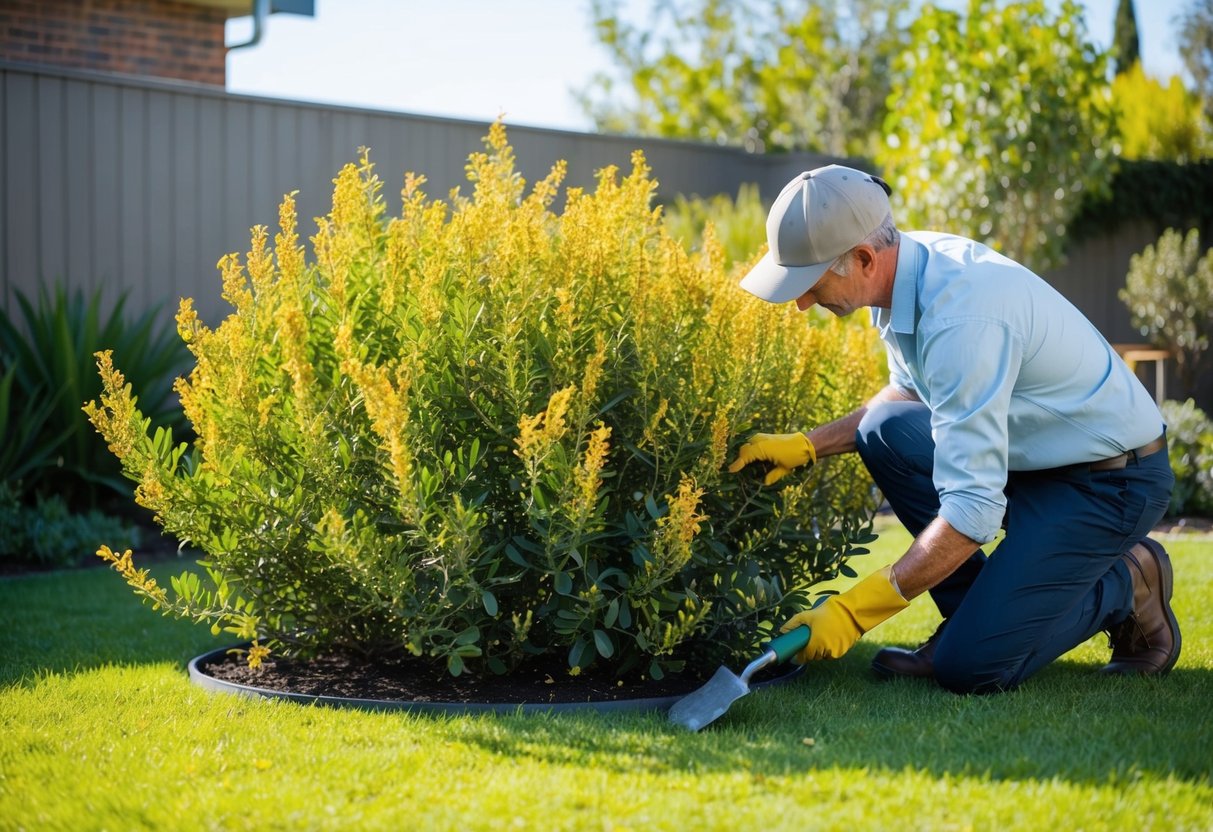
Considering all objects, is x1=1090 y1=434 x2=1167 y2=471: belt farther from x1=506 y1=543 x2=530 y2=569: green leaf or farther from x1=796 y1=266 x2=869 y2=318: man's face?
x1=506 y1=543 x2=530 y2=569: green leaf

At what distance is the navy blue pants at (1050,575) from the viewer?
129 inches

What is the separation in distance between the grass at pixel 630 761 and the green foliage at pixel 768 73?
22876 millimetres

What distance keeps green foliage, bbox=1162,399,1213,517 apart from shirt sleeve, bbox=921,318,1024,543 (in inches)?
196

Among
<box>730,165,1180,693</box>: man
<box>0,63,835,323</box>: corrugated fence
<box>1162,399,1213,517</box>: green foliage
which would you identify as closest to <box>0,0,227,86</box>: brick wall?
<box>0,63,835,323</box>: corrugated fence

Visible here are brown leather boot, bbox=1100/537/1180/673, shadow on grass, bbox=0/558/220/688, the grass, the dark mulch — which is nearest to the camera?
the grass

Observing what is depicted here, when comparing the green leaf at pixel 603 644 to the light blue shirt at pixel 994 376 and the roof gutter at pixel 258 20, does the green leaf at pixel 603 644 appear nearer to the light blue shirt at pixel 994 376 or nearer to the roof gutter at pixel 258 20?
the light blue shirt at pixel 994 376

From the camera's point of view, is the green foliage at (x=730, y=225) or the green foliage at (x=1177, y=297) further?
the green foliage at (x=1177, y=297)

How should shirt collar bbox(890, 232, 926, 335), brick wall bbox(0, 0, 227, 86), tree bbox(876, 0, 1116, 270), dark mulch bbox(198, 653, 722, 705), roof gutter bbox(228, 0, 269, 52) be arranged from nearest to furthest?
shirt collar bbox(890, 232, 926, 335) < dark mulch bbox(198, 653, 722, 705) < tree bbox(876, 0, 1116, 270) < brick wall bbox(0, 0, 227, 86) < roof gutter bbox(228, 0, 269, 52)

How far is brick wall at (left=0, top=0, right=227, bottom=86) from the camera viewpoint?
9.94 m

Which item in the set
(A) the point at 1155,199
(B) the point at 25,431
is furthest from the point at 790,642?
(A) the point at 1155,199

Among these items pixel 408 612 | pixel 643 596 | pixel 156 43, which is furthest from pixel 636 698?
pixel 156 43

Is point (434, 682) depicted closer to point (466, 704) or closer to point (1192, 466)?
point (466, 704)

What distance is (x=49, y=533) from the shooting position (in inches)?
237

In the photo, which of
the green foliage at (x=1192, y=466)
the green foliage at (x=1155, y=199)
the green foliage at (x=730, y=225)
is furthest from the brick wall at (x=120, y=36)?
the green foliage at (x=1155, y=199)
